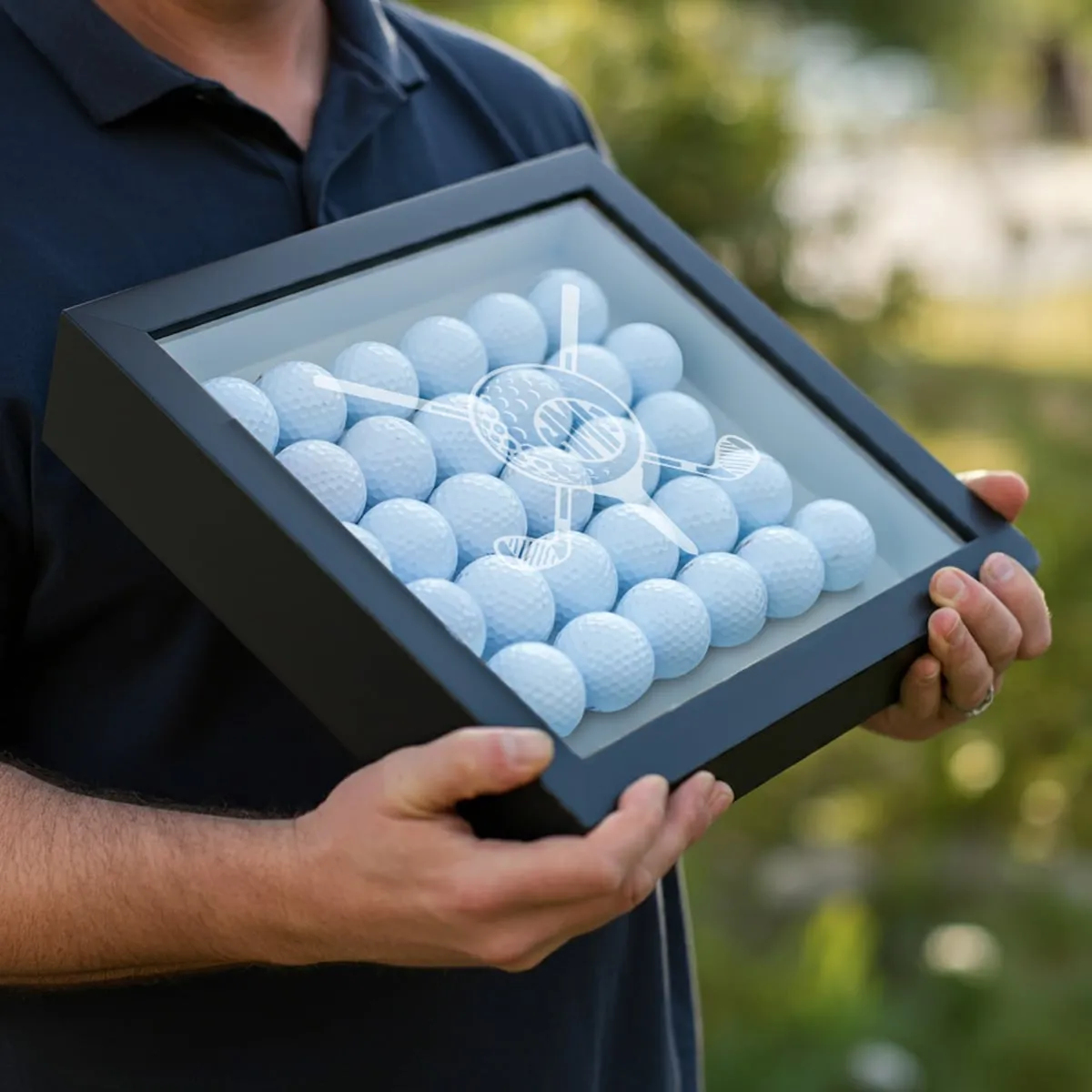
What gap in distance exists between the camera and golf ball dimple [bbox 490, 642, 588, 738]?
709mm

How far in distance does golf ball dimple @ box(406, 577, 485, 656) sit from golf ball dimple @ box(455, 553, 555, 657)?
0.05 feet

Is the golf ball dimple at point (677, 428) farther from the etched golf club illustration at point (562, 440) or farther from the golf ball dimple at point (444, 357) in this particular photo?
the golf ball dimple at point (444, 357)

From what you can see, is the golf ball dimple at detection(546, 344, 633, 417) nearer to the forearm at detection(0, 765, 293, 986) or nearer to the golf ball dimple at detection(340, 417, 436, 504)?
the golf ball dimple at detection(340, 417, 436, 504)

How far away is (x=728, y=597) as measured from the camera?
819mm

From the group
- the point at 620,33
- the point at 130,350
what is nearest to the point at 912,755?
the point at 620,33

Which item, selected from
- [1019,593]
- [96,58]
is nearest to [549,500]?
[1019,593]

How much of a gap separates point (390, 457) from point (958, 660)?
38cm

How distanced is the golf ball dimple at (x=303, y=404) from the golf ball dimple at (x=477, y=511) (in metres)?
0.07

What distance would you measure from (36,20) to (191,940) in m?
0.61

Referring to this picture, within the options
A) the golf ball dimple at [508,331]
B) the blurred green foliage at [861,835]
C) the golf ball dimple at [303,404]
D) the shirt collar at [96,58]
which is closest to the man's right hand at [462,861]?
the golf ball dimple at [303,404]

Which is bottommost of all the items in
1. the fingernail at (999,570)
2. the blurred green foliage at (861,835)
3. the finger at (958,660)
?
the blurred green foliage at (861,835)

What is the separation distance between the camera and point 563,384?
0.89 meters

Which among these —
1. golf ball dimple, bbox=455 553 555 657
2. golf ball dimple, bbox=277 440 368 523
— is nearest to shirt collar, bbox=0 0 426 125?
golf ball dimple, bbox=277 440 368 523

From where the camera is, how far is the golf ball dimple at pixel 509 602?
2.45 ft
